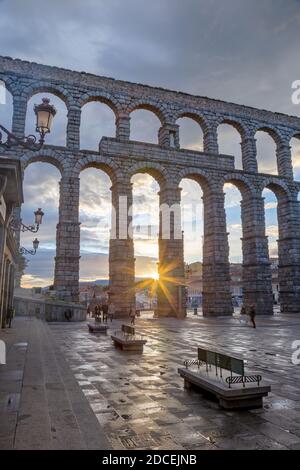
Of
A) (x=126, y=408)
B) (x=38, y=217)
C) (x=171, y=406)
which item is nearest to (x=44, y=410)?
(x=126, y=408)

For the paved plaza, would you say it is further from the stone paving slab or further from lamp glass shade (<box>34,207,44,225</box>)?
lamp glass shade (<box>34,207,44,225</box>)

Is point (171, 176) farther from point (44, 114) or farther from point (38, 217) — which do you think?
point (44, 114)

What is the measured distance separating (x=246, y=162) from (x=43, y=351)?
25516mm

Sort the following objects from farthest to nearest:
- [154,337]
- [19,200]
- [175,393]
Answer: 1. [154,337]
2. [19,200]
3. [175,393]

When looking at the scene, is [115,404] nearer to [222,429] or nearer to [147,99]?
[222,429]

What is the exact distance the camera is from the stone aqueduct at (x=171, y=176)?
22.9m

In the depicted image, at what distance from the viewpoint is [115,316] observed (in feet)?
75.3

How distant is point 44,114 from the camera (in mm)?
6535

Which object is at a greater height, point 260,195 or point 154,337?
point 260,195

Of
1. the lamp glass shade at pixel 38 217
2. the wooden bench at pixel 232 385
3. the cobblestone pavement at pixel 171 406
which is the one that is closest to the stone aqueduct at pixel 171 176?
the lamp glass shade at pixel 38 217

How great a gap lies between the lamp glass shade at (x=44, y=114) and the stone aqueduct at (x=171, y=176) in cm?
1580

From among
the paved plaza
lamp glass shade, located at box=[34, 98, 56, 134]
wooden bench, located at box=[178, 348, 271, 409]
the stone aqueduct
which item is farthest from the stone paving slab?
the stone aqueduct

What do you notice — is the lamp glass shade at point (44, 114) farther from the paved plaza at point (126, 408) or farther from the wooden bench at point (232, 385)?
the wooden bench at point (232, 385)

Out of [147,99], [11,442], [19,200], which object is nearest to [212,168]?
[147,99]
